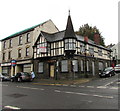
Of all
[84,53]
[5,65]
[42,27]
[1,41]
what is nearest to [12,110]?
[84,53]

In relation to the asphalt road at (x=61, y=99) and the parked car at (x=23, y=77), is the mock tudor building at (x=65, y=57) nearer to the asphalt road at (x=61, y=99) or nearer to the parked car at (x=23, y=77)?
the parked car at (x=23, y=77)

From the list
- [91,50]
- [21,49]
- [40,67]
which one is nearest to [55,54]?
[40,67]

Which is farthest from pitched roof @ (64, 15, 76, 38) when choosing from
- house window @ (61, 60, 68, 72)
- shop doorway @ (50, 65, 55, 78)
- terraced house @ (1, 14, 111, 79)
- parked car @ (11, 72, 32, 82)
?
parked car @ (11, 72, 32, 82)

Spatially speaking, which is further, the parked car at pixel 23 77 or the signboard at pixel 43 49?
the signboard at pixel 43 49

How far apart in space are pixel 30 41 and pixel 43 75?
7989mm

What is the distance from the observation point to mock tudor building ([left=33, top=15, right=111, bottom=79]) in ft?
69.9

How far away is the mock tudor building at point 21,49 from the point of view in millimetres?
27016

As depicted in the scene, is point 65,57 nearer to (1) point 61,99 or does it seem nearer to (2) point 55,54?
(2) point 55,54

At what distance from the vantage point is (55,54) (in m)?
22.9

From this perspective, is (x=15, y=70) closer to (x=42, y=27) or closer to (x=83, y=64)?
(x=42, y=27)

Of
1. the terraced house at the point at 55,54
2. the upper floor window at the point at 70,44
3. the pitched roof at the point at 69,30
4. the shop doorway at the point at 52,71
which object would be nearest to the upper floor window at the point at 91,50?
the terraced house at the point at 55,54

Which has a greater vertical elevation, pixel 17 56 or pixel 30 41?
pixel 30 41

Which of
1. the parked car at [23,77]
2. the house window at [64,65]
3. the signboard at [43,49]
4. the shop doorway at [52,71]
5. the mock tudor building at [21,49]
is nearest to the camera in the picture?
the parked car at [23,77]

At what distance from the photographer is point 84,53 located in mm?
24266
